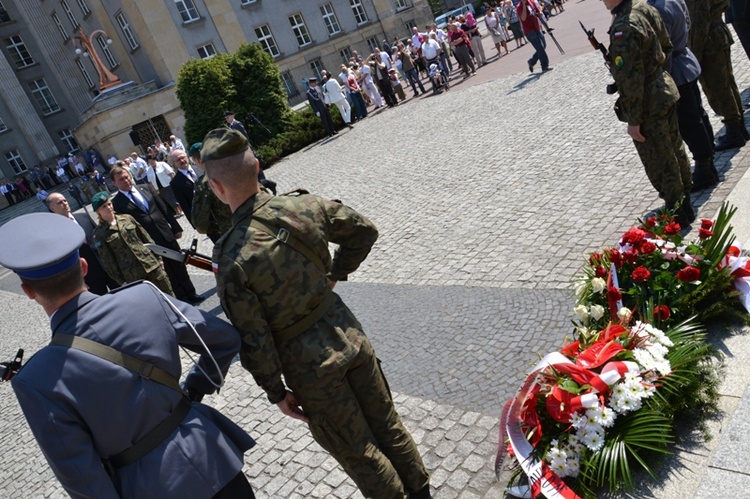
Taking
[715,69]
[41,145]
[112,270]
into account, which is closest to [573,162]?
[715,69]

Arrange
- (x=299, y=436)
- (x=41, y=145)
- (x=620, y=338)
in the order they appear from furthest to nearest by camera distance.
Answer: (x=41, y=145) → (x=299, y=436) → (x=620, y=338)

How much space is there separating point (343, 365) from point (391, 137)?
44.0 ft

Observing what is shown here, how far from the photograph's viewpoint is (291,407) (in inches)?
121

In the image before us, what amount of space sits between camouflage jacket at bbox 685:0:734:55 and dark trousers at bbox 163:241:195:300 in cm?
757

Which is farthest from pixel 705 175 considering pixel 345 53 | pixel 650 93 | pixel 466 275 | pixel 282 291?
pixel 345 53

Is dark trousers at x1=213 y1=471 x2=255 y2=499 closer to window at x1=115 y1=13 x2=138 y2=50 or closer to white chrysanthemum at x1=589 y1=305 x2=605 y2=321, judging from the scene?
white chrysanthemum at x1=589 y1=305 x2=605 y2=321

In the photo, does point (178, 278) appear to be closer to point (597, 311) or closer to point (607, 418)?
point (597, 311)

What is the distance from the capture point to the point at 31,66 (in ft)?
161

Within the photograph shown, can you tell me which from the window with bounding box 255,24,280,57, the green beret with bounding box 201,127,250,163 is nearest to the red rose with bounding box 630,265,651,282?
the green beret with bounding box 201,127,250,163

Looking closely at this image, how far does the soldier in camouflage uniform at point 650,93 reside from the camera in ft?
16.3

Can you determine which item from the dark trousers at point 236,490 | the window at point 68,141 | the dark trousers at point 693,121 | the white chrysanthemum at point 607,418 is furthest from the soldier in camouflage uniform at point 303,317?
the window at point 68,141

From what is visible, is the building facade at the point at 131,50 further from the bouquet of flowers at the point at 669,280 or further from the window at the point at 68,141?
the bouquet of flowers at the point at 669,280

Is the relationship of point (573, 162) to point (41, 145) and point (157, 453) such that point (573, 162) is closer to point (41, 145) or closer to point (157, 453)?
point (157, 453)

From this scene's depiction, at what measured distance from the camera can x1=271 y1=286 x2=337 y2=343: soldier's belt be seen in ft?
9.88
